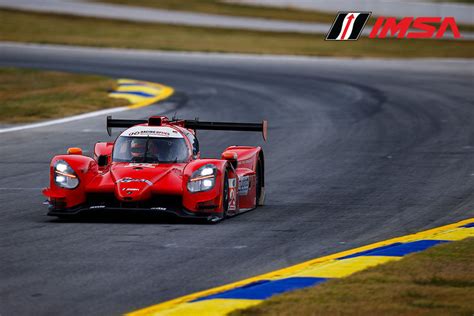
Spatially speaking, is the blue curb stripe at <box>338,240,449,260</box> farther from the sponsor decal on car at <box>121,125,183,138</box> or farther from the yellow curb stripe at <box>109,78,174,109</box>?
the yellow curb stripe at <box>109,78,174,109</box>

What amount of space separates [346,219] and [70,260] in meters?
4.51

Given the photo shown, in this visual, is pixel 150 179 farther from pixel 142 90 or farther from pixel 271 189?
pixel 142 90

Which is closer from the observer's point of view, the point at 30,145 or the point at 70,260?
the point at 70,260

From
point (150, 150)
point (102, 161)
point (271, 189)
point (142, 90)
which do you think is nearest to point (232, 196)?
point (150, 150)

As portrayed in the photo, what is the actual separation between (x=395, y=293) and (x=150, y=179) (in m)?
4.84

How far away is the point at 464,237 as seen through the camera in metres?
12.8

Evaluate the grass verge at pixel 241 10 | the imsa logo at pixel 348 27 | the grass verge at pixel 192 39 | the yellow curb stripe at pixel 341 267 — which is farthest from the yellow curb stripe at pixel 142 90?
the grass verge at pixel 241 10

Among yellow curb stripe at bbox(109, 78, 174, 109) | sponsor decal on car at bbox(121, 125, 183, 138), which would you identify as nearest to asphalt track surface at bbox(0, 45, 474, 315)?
yellow curb stripe at bbox(109, 78, 174, 109)

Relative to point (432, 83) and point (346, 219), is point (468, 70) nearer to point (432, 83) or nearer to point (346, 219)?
point (432, 83)

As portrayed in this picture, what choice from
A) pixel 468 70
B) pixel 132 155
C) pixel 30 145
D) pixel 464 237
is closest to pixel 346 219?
pixel 464 237

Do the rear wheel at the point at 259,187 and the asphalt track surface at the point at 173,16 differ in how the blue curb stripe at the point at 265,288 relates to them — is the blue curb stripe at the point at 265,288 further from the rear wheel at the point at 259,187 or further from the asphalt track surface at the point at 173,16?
the asphalt track surface at the point at 173,16

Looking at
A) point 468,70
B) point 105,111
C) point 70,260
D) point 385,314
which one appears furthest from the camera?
Result: point 468,70

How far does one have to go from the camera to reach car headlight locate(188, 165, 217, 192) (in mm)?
13828

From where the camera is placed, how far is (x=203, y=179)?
45.6 feet
